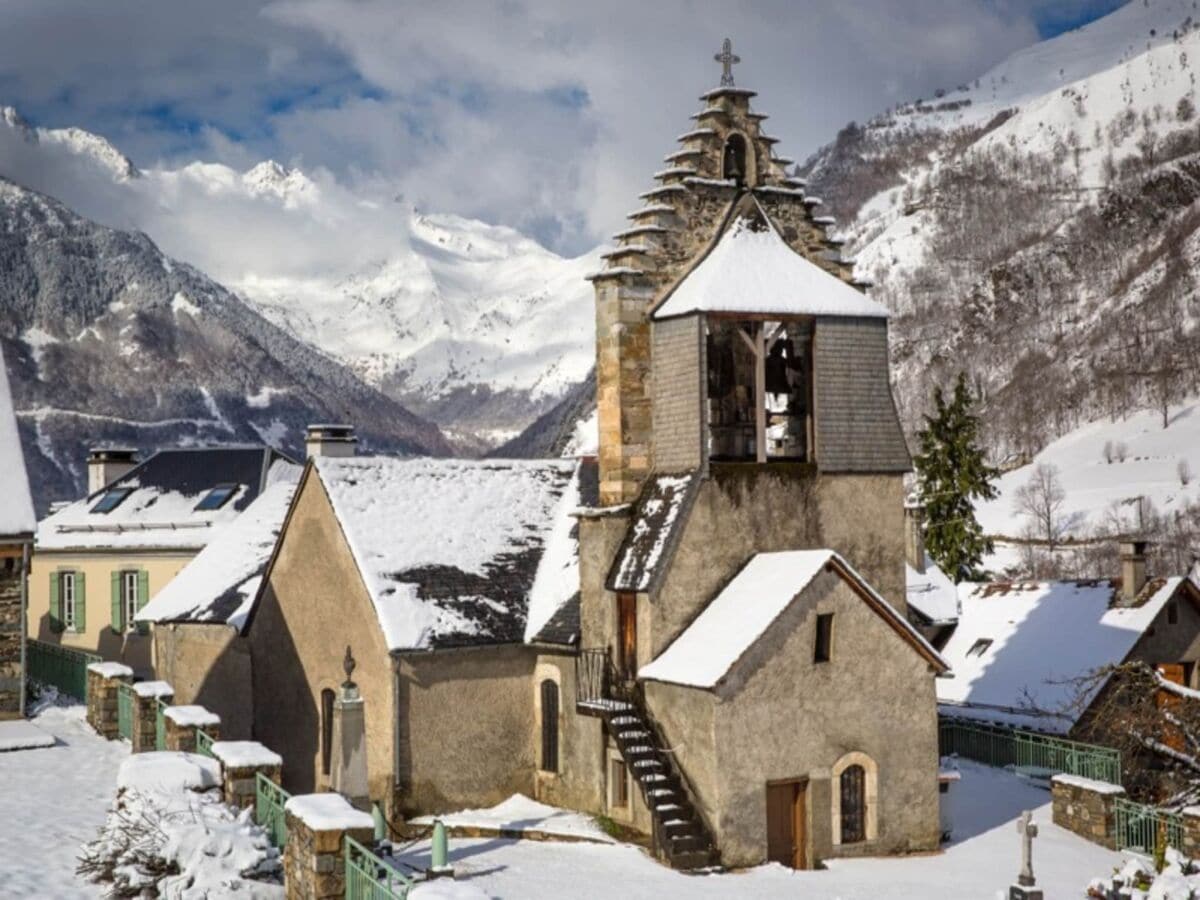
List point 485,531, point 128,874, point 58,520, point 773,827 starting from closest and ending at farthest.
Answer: point 128,874 → point 773,827 → point 485,531 → point 58,520

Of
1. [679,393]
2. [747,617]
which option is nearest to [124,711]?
[747,617]

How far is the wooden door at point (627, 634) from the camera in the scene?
25406mm

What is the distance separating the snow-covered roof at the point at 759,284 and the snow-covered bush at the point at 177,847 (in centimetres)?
1239

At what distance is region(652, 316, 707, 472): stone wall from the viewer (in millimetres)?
25406

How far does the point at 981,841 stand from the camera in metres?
25.6

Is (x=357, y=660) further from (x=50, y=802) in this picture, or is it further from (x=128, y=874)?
(x=128, y=874)

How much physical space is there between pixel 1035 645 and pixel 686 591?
19308mm

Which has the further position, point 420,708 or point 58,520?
point 58,520

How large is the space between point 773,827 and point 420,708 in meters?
7.39

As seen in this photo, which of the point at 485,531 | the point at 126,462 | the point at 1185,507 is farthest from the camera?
the point at 1185,507

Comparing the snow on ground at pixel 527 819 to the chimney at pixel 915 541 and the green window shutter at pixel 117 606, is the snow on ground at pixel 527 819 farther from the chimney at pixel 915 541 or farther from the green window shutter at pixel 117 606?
the green window shutter at pixel 117 606

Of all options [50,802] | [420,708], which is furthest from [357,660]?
[50,802]

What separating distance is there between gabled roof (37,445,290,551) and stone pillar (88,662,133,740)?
72.8ft

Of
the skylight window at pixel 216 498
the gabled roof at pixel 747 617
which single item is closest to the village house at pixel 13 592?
the gabled roof at pixel 747 617
